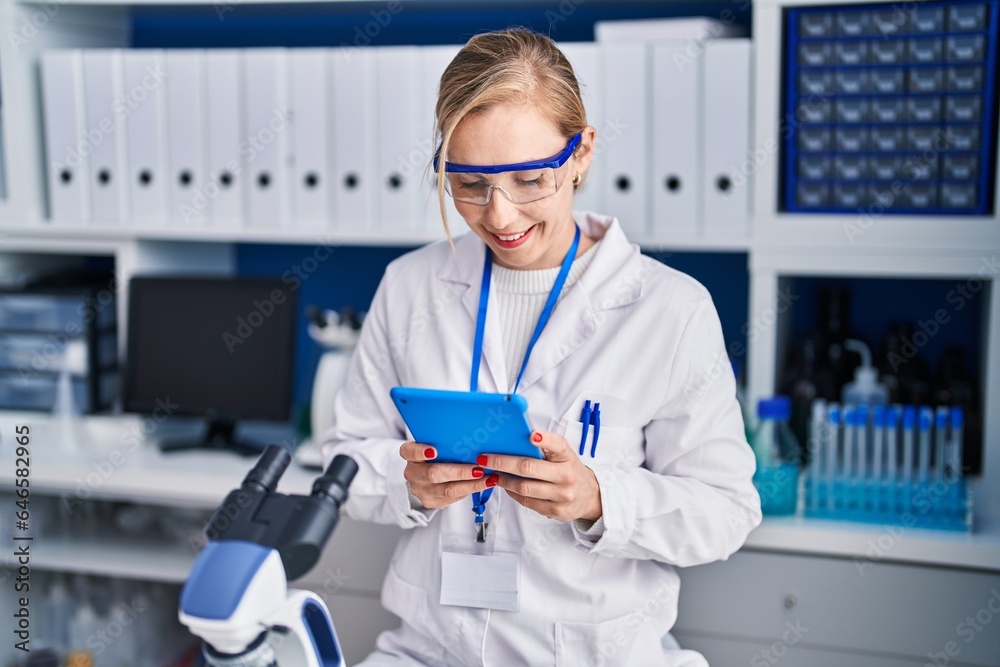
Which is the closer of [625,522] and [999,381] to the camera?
[625,522]

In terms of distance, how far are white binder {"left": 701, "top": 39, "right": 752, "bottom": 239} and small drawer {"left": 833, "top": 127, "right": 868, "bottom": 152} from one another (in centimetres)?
13

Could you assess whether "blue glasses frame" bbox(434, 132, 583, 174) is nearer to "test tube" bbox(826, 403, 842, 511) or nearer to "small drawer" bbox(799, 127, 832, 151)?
"small drawer" bbox(799, 127, 832, 151)

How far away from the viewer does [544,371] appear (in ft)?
4.60

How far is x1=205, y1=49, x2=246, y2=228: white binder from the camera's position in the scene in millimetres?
2064

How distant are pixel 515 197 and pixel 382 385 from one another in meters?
0.42

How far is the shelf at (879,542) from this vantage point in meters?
1.62

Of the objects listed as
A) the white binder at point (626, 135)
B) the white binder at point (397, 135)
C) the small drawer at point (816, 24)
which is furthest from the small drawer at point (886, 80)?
the white binder at point (397, 135)

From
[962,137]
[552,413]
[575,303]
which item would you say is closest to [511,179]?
[575,303]

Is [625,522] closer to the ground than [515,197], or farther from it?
closer to the ground

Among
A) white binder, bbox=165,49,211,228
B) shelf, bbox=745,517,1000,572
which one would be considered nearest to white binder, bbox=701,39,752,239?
shelf, bbox=745,517,1000,572

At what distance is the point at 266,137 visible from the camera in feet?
6.77

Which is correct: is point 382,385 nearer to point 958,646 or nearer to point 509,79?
point 509,79

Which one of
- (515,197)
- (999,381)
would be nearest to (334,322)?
(515,197)

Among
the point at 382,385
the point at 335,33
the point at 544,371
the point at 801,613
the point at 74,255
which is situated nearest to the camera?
the point at 544,371
